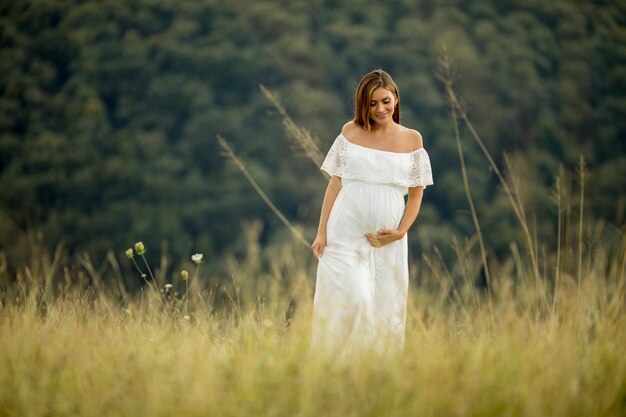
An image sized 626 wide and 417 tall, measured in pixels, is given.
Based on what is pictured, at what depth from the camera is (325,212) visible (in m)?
3.66

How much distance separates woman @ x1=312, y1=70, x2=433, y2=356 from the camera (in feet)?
11.2

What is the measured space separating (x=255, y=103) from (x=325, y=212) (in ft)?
95.8

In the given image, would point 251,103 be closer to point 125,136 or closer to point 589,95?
point 125,136

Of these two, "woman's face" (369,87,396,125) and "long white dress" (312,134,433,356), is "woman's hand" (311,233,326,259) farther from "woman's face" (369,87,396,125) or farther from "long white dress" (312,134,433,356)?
"woman's face" (369,87,396,125)

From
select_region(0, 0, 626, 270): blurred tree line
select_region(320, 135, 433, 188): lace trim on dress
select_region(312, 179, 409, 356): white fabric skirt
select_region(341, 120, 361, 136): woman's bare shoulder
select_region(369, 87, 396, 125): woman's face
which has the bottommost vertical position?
select_region(0, 0, 626, 270): blurred tree line

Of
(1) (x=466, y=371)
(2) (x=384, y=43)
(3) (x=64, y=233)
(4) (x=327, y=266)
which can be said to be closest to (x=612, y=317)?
(1) (x=466, y=371)

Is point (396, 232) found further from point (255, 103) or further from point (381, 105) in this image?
point (255, 103)

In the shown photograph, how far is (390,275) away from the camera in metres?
3.53

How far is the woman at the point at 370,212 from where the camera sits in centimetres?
342

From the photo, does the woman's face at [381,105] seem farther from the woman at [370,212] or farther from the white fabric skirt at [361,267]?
the white fabric skirt at [361,267]

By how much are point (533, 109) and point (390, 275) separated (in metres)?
29.7

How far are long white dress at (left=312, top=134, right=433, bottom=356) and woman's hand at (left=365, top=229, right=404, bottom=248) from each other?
0.09 feet

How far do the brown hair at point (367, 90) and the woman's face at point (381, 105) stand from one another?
0.02m

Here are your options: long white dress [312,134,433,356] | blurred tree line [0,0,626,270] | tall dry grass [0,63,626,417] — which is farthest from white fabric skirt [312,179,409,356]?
blurred tree line [0,0,626,270]
